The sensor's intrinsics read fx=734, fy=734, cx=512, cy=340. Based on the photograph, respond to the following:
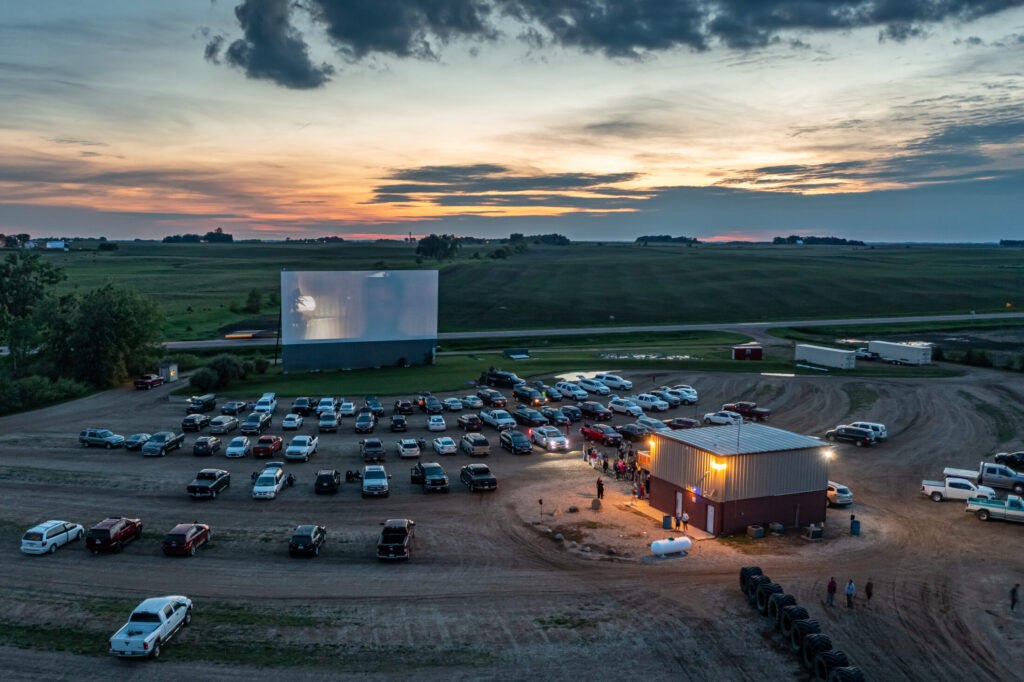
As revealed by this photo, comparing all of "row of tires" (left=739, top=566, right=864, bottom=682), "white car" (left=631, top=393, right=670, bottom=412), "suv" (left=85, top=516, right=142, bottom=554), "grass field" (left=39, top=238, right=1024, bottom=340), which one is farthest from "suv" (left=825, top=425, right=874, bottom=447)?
"grass field" (left=39, top=238, right=1024, bottom=340)

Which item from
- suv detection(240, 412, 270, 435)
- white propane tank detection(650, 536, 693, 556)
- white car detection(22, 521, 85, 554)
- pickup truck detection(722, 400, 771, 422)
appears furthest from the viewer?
pickup truck detection(722, 400, 771, 422)

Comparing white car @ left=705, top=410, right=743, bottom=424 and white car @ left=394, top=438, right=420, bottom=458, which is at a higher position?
white car @ left=705, top=410, right=743, bottom=424

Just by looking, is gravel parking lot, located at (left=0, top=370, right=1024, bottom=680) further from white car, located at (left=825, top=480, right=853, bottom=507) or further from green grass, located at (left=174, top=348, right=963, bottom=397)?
green grass, located at (left=174, top=348, right=963, bottom=397)

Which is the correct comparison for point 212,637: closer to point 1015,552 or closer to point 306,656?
point 306,656

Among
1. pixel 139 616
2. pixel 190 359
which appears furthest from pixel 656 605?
pixel 190 359

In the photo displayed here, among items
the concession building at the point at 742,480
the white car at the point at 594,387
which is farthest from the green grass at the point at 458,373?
the concession building at the point at 742,480
